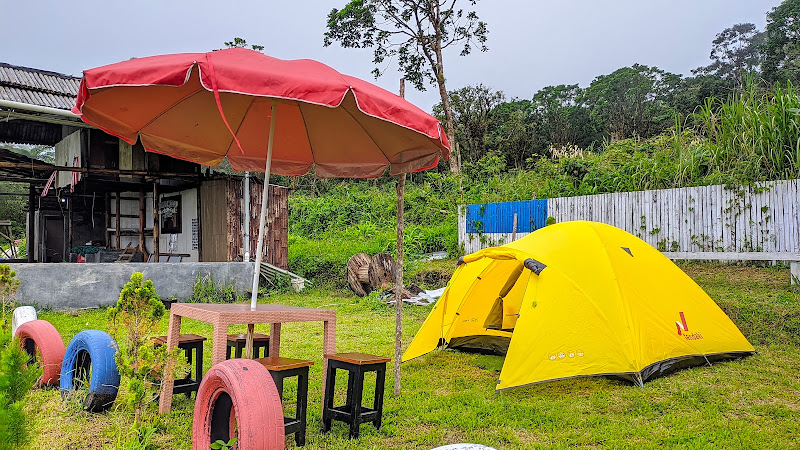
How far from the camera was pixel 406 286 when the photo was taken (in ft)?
34.2

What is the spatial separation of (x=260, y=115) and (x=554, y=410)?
10.5 ft

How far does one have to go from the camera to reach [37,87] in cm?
946

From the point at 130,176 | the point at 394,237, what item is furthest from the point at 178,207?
the point at 394,237

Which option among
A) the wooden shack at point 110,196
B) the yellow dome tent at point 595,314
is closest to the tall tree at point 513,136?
the wooden shack at point 110,196

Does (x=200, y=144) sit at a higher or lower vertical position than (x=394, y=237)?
higher

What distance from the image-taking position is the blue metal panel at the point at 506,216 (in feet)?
34.8

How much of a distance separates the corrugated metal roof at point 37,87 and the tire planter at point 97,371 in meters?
6.49

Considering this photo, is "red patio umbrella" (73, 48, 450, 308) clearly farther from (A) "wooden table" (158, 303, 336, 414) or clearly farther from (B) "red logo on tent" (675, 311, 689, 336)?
(B) "red logo on tent" (675, 311, 689, 336)

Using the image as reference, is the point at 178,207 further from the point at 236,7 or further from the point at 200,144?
the point at 236,7

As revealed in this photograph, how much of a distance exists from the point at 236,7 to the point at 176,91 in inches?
753

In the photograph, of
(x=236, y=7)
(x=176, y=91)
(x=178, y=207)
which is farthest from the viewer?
(x=236, y=7)

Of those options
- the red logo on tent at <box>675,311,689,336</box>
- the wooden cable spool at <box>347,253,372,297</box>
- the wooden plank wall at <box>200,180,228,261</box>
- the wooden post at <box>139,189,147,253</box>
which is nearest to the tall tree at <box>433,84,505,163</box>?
the wooden cable spool at <box>347,253,372,297</box>

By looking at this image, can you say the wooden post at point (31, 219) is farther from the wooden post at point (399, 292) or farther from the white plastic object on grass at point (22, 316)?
the wooden post at point (399, 292)

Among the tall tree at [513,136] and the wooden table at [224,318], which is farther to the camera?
the tall tree at [513,136]
